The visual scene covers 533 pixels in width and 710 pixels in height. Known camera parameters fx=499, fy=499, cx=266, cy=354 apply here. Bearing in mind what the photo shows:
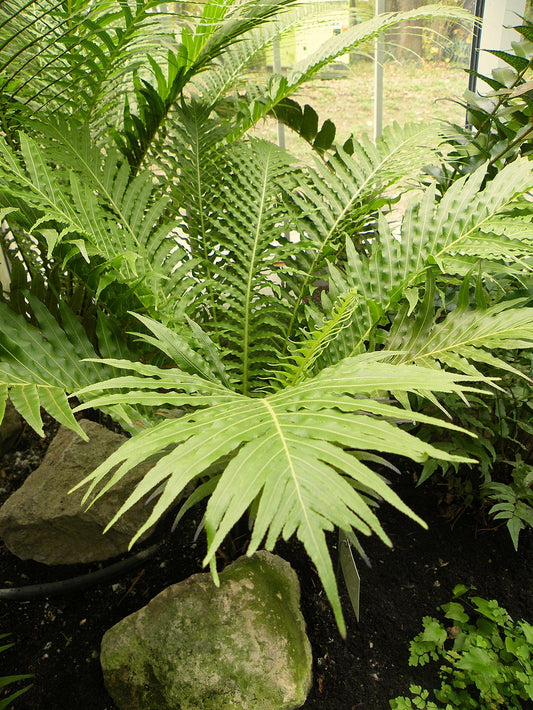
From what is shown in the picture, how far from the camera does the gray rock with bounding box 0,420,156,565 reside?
3.67 feet

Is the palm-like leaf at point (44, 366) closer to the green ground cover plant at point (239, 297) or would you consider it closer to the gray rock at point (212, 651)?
the green ground cover plant at point (239, 297)

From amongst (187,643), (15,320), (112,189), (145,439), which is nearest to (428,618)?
(187,643)

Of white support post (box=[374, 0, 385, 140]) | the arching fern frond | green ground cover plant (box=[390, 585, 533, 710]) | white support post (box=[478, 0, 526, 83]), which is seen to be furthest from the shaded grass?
green ground cover plant (box=[390, 585, 533, 710])

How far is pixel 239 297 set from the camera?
3.70 ft

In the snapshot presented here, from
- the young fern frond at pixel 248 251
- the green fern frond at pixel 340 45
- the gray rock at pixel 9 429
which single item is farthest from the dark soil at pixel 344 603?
the green fern frond at pixel 340 45

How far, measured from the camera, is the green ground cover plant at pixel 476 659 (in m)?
0.88

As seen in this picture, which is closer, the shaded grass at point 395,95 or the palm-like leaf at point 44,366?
the palm-like leaf at point 44,366

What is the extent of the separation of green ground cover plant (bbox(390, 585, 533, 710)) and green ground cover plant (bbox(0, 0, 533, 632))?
0.34m

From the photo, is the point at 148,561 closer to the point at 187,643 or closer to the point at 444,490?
the point at 187,643

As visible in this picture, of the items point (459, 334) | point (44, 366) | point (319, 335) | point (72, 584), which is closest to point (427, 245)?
point (459, 334)

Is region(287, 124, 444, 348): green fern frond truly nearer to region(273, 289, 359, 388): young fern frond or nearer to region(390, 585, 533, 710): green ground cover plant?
region(273, 289, 359, 388): young fern frond

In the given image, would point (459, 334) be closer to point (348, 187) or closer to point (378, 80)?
point (348, 187)

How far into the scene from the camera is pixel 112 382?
2.22 ft

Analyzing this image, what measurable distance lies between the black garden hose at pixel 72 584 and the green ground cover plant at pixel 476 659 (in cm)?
62
